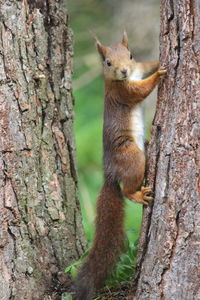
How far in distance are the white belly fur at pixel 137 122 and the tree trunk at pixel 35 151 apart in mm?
394

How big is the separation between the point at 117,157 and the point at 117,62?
0.55 metres

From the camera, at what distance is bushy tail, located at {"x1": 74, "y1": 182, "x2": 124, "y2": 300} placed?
11.1 feet

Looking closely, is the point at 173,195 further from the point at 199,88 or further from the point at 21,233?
the point at 21,233

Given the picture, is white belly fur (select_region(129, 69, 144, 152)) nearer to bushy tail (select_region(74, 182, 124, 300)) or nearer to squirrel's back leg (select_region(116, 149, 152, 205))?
squirrel's back leg (select_region(116, 149, 152, 205))

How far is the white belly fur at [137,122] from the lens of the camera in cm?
360

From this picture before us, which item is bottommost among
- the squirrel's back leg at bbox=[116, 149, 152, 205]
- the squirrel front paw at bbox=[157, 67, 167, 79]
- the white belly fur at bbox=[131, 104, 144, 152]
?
the squirrel's back leg at bbox=[116, 149, 152, 205]

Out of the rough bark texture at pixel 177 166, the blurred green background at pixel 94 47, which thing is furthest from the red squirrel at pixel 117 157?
the blurred green background at pixel 94 47

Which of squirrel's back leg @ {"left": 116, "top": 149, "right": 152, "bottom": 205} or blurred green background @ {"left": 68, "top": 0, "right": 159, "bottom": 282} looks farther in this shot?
blurred green background @ {"left": 68, "top": 0, "right": 159, "bottom": 282}

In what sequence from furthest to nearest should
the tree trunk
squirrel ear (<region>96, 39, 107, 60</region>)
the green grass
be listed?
squirrel ear (<region>96, 39, 107, 60</region>)
the green grass
the tree trunk

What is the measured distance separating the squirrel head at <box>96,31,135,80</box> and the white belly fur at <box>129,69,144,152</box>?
0.04 meters

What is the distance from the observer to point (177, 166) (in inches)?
114

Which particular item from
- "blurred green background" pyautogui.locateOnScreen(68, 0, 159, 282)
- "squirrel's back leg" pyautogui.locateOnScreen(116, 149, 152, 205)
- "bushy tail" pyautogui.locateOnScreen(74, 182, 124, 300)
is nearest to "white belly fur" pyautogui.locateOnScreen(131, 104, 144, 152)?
"squirrel's back leg" pyautogui.locateOnScreen(116, 149, 152, 205)

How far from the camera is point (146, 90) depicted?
3459 millimetres

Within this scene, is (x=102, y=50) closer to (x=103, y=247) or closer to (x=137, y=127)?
(x=137, y=127)
